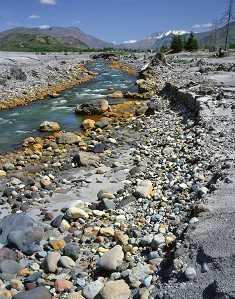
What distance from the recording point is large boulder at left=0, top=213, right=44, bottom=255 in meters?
11.5

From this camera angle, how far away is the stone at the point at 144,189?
14.1 meters

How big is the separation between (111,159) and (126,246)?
876 centimetres

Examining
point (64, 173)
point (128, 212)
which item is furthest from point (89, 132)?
point (128, 212)

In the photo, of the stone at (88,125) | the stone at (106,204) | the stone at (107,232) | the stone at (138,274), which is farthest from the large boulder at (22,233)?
the stone at (88,125)

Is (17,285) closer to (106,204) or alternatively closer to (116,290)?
(116,290)

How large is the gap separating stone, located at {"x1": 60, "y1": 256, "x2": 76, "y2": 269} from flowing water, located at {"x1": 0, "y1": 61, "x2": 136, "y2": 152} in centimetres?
1208

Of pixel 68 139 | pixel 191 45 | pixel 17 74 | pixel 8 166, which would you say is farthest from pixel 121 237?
pixel 191 45

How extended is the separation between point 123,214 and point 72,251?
242 centimetres

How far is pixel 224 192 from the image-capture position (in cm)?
1179

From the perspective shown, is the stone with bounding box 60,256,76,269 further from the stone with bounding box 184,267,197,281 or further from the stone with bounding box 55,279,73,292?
the stone with bounding box 184,267,197,281

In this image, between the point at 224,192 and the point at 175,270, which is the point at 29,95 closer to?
the point at 224,192

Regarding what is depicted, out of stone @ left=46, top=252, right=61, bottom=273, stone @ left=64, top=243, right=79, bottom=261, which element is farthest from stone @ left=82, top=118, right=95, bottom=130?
stone @ left=46, top=252, right=61, bottom=273

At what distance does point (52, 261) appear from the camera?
10.6m

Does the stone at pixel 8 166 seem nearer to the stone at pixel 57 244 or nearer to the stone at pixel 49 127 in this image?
the stone at pixel 49 127
